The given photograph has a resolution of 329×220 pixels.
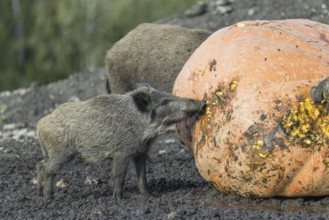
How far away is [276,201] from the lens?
7.07 meters

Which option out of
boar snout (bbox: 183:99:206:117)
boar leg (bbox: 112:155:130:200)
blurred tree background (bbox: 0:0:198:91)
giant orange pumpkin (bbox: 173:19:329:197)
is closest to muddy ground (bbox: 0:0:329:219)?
boar leg (bbox: 112:155:130:200)

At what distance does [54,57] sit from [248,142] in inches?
909

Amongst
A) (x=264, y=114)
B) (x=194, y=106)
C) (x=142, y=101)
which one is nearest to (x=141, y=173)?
(x=142, y=101)

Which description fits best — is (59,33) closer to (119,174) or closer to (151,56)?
(151,56)

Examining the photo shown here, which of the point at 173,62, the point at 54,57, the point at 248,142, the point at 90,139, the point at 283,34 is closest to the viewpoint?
the point at 248,142

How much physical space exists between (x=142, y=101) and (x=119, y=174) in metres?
0.74

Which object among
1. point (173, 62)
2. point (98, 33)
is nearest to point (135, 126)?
point (173, 62)

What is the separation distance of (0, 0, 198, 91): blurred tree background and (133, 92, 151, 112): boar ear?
66.1 ft

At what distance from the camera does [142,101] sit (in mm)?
7836

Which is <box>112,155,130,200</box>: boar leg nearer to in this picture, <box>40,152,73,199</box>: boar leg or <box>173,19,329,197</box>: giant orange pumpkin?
<box>40,152,73,199</box>: boar leg

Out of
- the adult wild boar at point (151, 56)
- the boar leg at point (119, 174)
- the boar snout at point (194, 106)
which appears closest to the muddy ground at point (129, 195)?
the boar leg at point (119, 174)

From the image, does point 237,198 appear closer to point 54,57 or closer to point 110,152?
point 110,152

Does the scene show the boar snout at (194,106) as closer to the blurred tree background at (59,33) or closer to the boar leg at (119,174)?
the boar leg at (119,174)

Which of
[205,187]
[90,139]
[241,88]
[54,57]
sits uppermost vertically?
[241,88]
